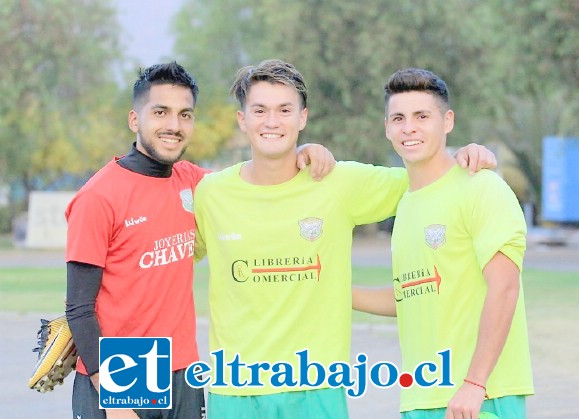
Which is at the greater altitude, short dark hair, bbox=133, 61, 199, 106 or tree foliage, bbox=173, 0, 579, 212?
tree foliage, bbox=173, 0, 579, 212

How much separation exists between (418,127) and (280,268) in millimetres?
859

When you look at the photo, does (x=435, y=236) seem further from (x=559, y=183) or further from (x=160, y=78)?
(x=559, y=183)

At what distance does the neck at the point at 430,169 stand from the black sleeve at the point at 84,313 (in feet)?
4.72

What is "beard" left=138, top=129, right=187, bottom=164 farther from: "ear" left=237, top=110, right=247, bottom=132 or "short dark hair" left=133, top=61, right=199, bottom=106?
"ear" left=237, top=110, right=247, bottom=132

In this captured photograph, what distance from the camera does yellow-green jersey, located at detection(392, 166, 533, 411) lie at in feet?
13.8

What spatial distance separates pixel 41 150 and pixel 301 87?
116 feet

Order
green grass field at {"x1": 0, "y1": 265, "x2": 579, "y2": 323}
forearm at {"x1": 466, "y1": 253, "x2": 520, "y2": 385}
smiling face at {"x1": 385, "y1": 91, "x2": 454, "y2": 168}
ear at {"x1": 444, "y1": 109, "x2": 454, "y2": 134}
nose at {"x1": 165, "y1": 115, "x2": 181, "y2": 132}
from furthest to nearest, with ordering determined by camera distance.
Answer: green grass field at {"x1": 0, "y1": 265, "x2": 579, "y2": 323} → nose at {"x1": 165, "y1": 115, "x2": 181, "y2": 132} → ear at {"x1": 444, "y1": 109, "x2": 454, "y2": 134} → smiling face at {"x1": 385, "y1": 91, "x2": 454, "y2": 168} → forearm at {"x1": 466, "y1": 253, "x2": 520, "y2": 385}

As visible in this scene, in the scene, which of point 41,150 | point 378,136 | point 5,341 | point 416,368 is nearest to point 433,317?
point 416,368

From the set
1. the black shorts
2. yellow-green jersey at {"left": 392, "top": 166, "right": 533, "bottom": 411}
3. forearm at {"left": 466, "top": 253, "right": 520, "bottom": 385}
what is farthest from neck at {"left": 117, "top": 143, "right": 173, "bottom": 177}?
forearm at {"left": 466, "top": 253, "right": 520, "bottom": 385}

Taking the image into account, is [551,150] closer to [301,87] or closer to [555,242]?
[555,242]

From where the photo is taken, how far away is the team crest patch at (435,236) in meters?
4.30

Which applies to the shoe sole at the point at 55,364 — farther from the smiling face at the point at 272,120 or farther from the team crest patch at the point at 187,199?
the smiling face at the point at 272,120

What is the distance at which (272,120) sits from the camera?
472cm

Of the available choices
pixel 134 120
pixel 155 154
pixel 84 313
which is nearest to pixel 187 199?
pixel 155 154
